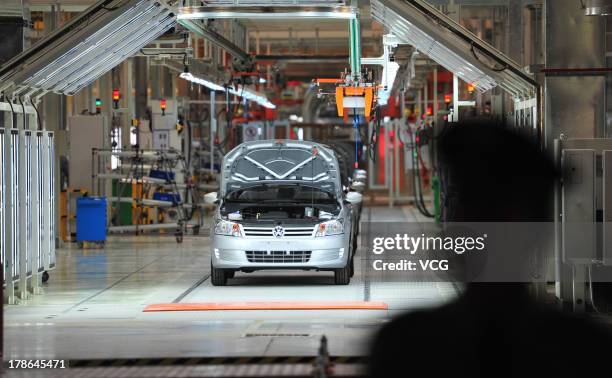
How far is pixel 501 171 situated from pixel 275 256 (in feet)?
44.4

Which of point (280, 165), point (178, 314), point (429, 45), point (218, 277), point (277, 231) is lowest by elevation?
point (178, 314)

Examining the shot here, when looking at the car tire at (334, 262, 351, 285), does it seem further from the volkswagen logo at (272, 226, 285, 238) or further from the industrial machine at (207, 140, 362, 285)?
the volkswagen logo at (272, 226, 285, 238)

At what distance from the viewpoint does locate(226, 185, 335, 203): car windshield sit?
16281 millimetres

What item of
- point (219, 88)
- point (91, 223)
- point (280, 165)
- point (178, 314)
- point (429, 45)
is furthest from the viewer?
point (219, 88)

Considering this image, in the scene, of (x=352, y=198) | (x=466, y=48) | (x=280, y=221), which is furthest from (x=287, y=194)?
(x=466, y=48)

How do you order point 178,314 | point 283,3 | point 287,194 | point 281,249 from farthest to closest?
point 287,194 < point 281,249 < point 283,3 < point 178,314

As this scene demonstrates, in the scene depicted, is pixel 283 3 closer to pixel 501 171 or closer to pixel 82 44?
pixel 82 44

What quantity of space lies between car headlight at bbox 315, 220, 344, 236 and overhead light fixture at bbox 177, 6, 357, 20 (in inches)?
108

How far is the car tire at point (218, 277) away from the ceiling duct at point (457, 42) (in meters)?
3.89

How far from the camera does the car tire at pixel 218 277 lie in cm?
1574

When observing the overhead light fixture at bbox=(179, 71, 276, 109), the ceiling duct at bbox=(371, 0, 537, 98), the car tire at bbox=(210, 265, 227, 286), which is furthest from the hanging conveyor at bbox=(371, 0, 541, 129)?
the overhead light fixture at bbox=(179, 71, 276, 109)

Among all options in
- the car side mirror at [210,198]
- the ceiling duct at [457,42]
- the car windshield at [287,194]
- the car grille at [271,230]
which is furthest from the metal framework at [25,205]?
the ceiling duct at [457,42]

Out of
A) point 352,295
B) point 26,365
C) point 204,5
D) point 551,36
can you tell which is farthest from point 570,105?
point 26,365

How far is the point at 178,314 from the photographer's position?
12.9 meters
